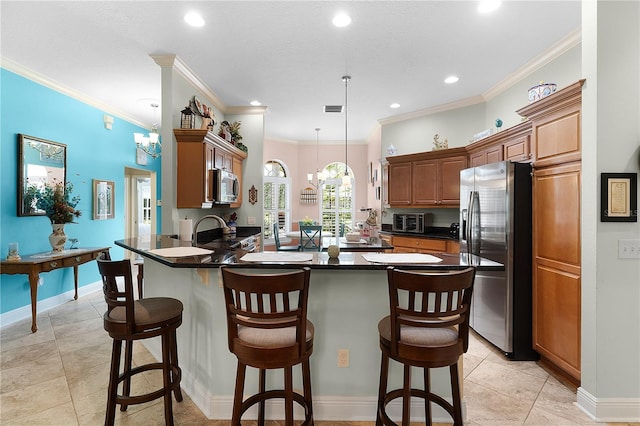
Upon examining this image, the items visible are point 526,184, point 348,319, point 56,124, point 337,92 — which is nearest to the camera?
point 348,319

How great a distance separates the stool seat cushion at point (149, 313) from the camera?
1.83 meters

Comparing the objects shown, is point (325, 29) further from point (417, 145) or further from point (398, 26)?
point (417, 145)

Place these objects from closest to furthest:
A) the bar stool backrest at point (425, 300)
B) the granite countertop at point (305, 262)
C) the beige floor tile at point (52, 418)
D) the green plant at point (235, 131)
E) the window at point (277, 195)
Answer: the bar stool backrest at point (425, 300) → the granite countertop at point (305, 262) → the beige floor tile at point (52, 418) → the green plant at point (235, 131) → the window at point (277, 195)

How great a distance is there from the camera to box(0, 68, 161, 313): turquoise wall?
3.65m

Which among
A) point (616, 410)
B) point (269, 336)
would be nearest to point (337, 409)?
point (269, 336)

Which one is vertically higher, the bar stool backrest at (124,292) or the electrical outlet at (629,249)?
the electrical outlet at (629,249)

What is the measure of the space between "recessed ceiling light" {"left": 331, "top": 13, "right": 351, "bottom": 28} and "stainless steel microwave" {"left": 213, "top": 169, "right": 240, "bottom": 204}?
221 centimetres

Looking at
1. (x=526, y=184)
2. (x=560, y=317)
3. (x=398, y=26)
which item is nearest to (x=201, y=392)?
(x=560, y=317)

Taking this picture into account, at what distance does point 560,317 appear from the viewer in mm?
2529

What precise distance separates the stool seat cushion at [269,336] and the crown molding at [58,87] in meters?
4.40

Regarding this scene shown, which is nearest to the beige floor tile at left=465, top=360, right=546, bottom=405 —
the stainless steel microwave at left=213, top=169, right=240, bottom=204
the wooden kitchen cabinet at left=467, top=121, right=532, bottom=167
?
the wooden kitchen cabinet at left=467, top=121, right=532, bottom=167

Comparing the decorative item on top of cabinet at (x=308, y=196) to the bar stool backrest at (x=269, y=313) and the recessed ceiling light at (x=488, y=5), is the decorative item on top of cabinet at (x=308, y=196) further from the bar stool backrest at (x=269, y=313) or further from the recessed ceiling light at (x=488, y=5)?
the bar stool backrest at (x=269, y=313)

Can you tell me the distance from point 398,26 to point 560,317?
2.91 m

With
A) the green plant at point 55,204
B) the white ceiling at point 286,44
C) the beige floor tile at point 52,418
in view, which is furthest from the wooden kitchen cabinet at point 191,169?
the beige floor tile at point 52,418
